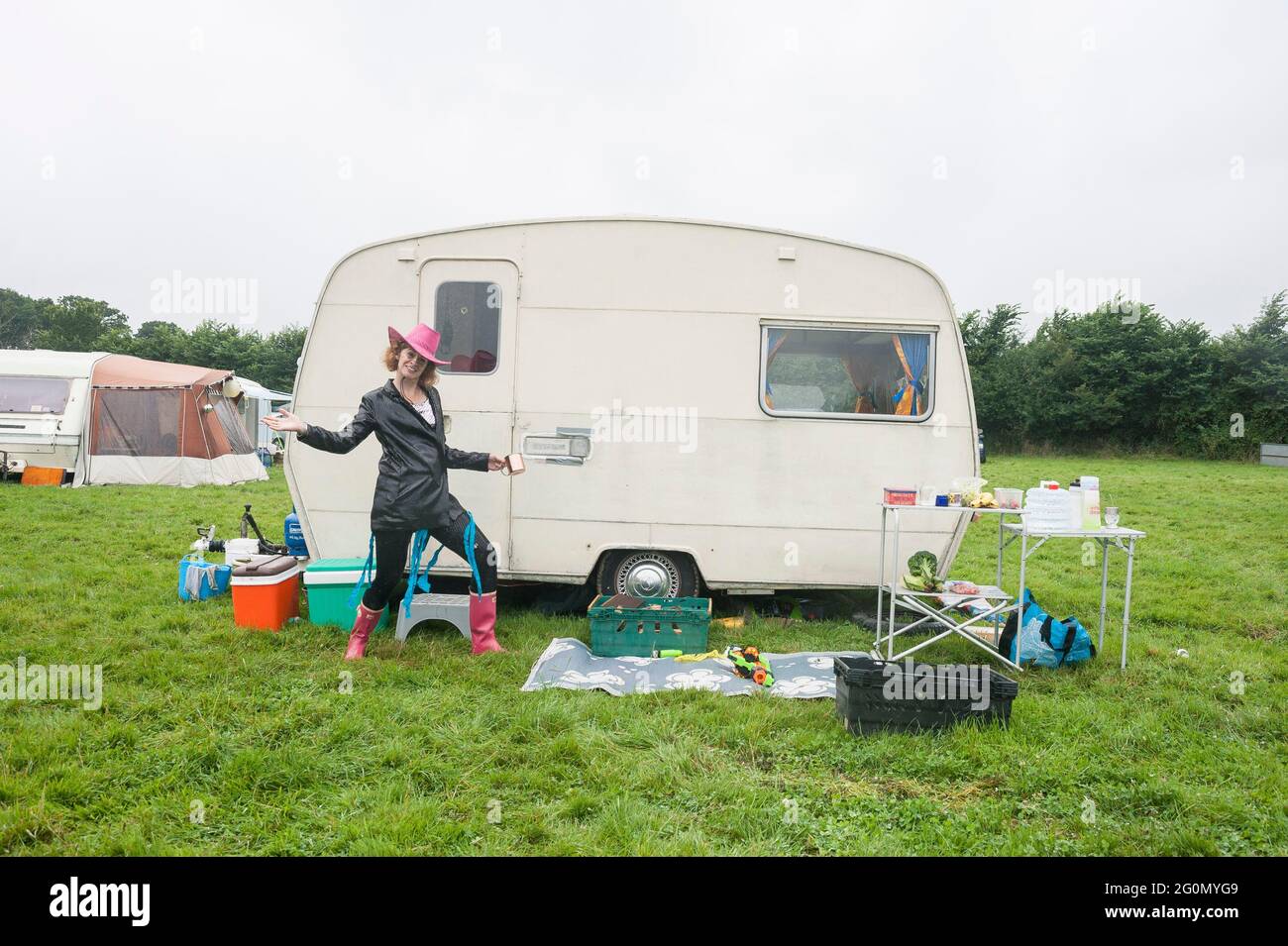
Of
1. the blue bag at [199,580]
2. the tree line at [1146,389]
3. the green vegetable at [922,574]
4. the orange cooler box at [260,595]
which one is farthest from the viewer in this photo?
the tree line at [1146,389]

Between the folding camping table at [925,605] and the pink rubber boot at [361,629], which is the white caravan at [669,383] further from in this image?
the pink rubber boot at [361,629]

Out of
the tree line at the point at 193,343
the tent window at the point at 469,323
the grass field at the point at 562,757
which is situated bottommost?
the grass field at the point at 562,757

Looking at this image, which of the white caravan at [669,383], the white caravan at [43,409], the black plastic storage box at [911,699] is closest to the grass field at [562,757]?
the black plastic storage box at [911,699]

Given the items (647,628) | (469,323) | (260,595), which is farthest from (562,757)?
(469,323)

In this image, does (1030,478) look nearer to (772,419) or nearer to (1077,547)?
(1077,547)

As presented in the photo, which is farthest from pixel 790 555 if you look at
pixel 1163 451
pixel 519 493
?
pixel 1163 451

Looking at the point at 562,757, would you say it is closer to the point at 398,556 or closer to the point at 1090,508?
the point at 398,556

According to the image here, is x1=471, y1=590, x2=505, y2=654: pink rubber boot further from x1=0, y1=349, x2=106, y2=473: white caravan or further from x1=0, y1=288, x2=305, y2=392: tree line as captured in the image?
x1=0, y1=288, x2=305, y2=392: tree line

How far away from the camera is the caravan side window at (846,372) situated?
5.47 metres

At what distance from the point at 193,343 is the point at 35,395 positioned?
21.9m

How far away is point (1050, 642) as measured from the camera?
4.94 metres

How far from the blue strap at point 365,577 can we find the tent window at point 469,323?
4.42 ft

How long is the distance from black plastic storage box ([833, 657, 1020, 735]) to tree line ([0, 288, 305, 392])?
28.2m

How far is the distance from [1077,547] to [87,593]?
10.1 m
